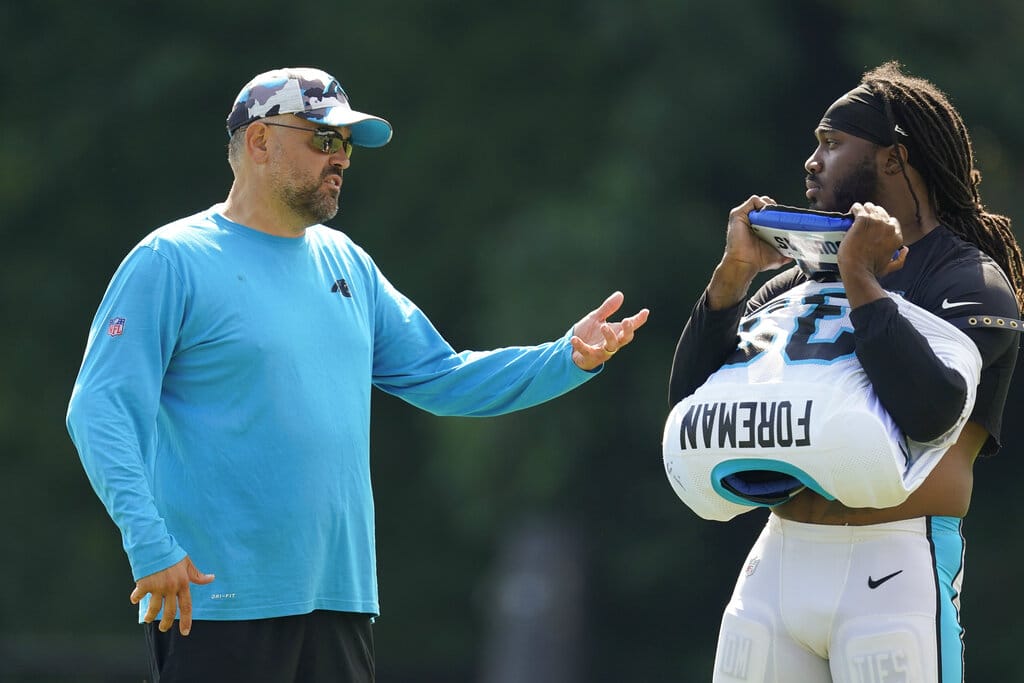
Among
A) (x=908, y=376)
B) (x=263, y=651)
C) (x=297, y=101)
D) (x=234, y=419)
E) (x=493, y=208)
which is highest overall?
(x=493, y=208)

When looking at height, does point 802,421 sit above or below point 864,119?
below

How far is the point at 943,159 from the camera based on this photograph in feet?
12.9

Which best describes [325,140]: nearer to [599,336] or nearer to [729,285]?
[599,336]

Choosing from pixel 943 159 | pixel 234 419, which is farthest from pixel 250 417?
pixel 943 159

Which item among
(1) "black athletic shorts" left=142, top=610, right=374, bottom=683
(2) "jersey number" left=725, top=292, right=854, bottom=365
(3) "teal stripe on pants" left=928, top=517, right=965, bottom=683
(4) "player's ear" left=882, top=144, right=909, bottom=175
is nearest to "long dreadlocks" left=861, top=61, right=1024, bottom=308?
(4) "player's ear" left=882, top=144, right=909, bottom=175

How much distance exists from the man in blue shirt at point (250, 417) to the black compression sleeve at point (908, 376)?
851mm

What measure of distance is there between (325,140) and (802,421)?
148 centimetres

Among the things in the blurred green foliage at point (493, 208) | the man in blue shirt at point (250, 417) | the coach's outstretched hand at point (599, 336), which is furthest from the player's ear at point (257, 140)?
the blurred green foliage at point (493, 208)

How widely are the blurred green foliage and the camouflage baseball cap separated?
650cm

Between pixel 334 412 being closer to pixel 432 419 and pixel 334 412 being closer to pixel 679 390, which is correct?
pixel 679 390

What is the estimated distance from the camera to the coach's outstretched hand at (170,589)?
3725 millimetres

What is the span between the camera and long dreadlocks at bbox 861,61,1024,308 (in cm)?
395

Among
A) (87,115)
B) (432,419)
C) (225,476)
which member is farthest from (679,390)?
(87,115)

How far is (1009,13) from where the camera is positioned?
34.9 feet
